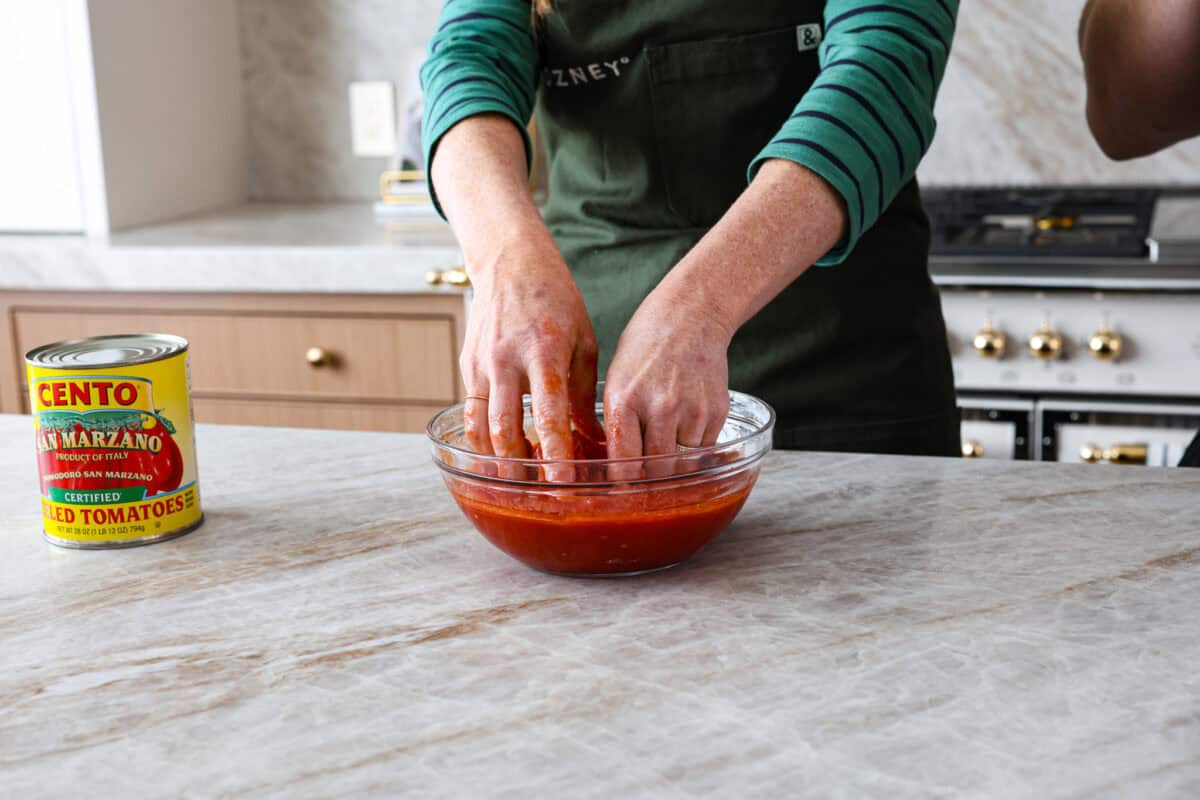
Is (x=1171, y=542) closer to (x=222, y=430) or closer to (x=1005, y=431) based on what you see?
(x=222, y=430)

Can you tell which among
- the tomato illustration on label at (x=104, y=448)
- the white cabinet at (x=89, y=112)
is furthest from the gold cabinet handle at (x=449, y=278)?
the tomato illustration on label at (x=104, y=448)

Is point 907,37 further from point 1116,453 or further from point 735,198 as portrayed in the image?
point 1116,453

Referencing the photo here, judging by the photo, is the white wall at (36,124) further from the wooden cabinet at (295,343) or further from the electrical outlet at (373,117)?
the electrical outlet at (373,117)

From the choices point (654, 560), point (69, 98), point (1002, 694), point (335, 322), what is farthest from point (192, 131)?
point (1002, 694)

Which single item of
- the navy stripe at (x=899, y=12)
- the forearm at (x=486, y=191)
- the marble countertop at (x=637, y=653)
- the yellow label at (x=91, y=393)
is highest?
the navy stripe at (x=899, y=12)

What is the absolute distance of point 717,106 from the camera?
1.17 m

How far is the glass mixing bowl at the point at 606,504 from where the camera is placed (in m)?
0.68

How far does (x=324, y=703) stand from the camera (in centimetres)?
57

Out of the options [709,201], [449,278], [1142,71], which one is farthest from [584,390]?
[449,278]

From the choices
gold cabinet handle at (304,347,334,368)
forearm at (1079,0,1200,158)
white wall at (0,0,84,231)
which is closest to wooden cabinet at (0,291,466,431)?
gold cabinet handle at (304,347,334,368)

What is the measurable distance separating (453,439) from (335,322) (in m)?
1.17

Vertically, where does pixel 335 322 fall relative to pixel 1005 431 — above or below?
above

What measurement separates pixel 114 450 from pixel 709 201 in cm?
65

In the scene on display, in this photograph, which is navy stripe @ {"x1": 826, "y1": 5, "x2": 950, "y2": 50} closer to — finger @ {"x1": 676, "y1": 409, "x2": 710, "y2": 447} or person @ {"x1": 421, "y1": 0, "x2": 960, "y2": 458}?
person @ {"x1": 421, "y1": 0, "x2": 960, "y2": 458}
